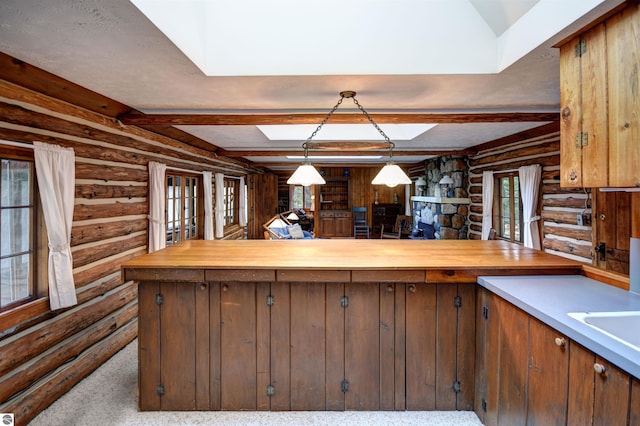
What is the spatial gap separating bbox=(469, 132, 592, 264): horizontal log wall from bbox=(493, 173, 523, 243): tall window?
0.31m

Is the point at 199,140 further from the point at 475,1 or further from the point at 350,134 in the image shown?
the point at 475,1

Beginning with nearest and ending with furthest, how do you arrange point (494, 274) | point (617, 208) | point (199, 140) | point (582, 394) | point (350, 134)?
1. point (582, 394)
2. point (494, 274)
3. point (617, 208)
4. point (199, 140)
5. point (350, 134)

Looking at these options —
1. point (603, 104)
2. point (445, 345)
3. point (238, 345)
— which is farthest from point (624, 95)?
point (238, 345)

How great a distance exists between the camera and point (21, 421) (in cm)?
231

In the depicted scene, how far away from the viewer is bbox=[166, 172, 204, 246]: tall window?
4.93 metres

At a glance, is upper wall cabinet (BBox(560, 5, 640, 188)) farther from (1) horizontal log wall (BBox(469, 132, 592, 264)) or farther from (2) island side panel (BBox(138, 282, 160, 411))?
(2) island side panel (BBox(138, 282, 160, 411))

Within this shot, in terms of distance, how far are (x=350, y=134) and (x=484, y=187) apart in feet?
8.68

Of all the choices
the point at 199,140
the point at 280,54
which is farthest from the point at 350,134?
the point at 280,54

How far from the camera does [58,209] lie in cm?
262

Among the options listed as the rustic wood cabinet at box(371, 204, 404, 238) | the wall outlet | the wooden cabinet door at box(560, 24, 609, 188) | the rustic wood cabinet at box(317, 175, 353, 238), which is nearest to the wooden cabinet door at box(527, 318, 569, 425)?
the wooden cabinet door at box(560, 24, 609, 188)

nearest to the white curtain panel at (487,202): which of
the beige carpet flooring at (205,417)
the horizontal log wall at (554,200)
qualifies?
the horizontal log wall at (554,200)

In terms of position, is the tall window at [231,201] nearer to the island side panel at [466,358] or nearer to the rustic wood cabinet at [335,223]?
the rustic wood cabinet at [335,223]

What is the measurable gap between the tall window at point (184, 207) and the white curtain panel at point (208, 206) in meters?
0.08

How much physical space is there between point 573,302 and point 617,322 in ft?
0.69
